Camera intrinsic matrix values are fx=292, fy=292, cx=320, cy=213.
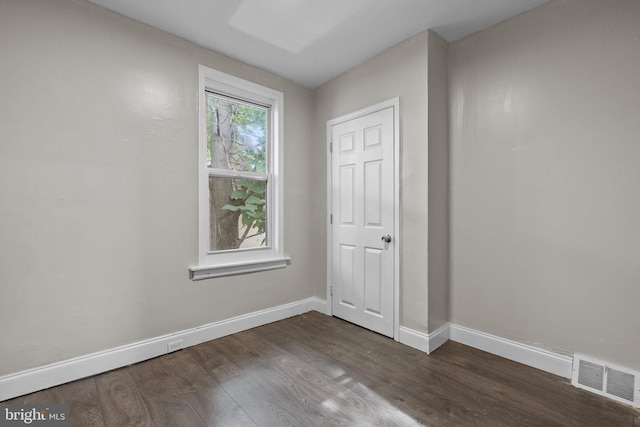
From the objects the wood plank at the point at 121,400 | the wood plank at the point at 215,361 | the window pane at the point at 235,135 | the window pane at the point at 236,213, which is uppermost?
the window pane at the point at 235,135

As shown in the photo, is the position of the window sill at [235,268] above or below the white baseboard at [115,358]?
above

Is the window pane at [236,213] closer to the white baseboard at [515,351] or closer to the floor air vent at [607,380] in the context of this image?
the white baseboard at [515,351]

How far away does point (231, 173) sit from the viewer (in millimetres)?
2863

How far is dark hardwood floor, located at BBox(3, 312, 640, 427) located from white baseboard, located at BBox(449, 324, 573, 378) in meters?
0.07

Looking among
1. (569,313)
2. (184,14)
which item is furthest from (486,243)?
(184,14)

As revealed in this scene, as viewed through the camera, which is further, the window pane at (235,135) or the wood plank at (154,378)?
the window pane at (235,135)

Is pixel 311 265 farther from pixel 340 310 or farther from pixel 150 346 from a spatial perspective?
pixel 150 346

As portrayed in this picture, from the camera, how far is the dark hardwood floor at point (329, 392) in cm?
163

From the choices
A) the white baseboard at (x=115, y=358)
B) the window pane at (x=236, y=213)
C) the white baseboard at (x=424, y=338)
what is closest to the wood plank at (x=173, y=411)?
the white baseboard at (x=115, y=358)

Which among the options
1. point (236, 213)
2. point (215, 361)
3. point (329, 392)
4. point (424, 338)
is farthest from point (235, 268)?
point (424, 338)

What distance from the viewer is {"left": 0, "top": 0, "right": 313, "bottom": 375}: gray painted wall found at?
1.84 metres

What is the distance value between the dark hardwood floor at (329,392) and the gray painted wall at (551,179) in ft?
1.35

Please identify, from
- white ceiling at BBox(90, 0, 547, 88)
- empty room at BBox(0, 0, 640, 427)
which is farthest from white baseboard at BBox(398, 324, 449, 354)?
white ceiling at BBox(90, 0, 547, 88)

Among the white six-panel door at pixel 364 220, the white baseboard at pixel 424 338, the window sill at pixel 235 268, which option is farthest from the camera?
the white six-panel door at pixel 364 220
